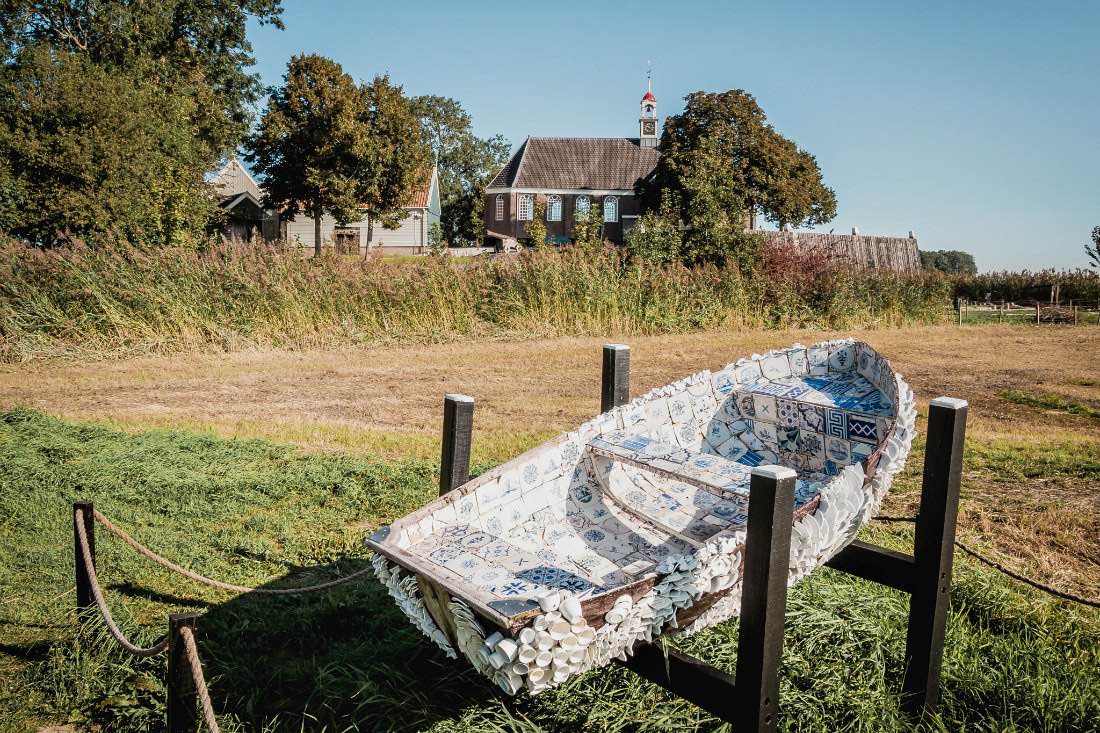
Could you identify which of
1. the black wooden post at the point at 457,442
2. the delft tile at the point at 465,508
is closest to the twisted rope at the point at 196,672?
the delft tile at the point at 465,508

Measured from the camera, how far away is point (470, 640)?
2.22 m

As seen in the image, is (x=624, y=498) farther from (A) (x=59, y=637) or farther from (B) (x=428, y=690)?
(A) (x=59, y=637)

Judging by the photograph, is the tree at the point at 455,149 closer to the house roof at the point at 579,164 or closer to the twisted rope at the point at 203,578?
the house roof at the point at 579,164

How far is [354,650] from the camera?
3463mm

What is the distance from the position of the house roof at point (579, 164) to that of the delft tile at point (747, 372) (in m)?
40.8

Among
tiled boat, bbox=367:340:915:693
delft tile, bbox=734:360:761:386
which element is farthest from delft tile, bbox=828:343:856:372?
delft tile, bbox=734:360:761:386

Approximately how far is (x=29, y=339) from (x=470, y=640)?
37.5 ft

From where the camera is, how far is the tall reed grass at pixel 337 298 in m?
11.3

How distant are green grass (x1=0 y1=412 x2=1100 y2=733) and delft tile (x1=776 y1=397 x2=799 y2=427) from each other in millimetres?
822

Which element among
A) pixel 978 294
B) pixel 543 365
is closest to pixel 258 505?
pixel 543 365

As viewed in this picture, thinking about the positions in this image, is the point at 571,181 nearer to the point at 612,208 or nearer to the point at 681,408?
the point at 612,208

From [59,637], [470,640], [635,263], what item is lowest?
[59,637]

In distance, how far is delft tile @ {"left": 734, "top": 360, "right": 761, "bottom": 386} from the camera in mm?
3926

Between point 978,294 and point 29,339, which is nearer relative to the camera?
point 29,339
